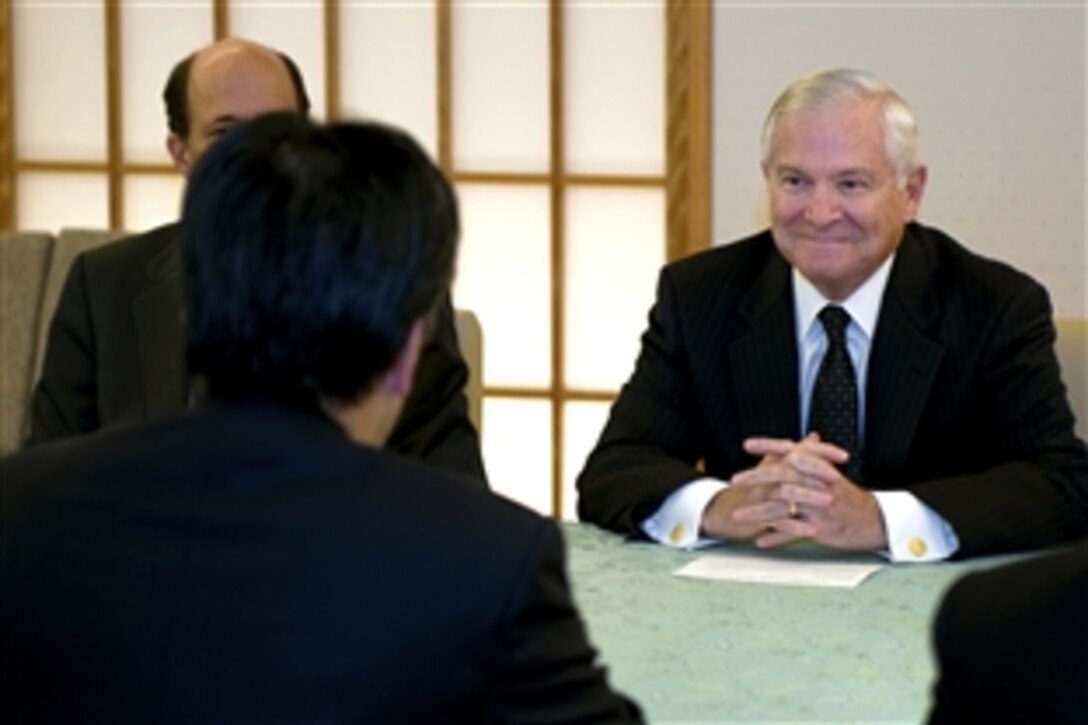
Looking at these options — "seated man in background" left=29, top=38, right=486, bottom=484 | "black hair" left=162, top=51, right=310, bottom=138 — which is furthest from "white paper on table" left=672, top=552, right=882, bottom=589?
"black hair" left=162, top=51, right=310, bottom=138

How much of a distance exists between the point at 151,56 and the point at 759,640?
134 inches

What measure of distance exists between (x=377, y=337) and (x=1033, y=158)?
128 inches

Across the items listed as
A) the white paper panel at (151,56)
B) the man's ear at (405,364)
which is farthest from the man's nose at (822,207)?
the white paper panel at (151,56)

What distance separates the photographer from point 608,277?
16.1 feet

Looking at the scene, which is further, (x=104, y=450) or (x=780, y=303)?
(x=780, y=303)

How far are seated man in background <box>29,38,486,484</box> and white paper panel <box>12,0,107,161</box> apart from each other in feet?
7.14

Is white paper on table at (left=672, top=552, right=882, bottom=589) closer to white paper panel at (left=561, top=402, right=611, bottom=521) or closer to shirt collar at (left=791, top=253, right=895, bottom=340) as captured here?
shirt collar at (left=791, top=253, right=895, bottom=340)

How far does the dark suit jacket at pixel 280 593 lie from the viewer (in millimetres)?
1362

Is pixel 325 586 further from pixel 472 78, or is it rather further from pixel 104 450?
pixel 472 78

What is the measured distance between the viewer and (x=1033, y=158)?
4449 millimetres

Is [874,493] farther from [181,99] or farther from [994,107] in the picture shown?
[994,107]

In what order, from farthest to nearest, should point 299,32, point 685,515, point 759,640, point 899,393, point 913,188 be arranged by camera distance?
point 299,32 < point 913,188 < point 899,393 < point 685,515 < point 759,640

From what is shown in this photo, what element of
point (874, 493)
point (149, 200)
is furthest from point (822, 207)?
point (149, 200)

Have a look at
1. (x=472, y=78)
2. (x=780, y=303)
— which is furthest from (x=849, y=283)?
(x=472, y=78)
